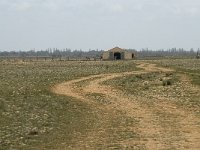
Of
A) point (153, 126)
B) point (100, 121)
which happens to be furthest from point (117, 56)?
point (153, 126)

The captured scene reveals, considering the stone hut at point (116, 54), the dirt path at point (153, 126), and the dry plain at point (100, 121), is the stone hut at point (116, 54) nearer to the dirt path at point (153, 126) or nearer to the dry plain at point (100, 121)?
the dry plain at point (100, 121)

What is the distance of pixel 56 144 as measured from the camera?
43.9 ft

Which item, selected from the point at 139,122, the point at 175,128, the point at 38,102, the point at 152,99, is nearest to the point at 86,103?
the point at 38,102

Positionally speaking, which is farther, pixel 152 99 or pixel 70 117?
pixel 152 99

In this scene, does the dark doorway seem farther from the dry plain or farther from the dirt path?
the dirt path

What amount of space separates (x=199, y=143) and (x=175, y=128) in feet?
9.31

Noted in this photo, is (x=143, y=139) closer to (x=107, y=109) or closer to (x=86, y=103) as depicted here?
(x=107, y=109)

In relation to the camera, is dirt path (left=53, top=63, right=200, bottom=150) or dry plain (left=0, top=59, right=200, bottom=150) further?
dry plain (left=0, top=59, right=200, bottom=150)

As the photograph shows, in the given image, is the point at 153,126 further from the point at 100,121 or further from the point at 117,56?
the point at 117,56

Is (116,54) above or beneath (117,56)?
above

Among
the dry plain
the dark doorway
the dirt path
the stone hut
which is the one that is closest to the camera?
the dirt path

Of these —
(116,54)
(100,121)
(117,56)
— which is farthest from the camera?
(117,56)

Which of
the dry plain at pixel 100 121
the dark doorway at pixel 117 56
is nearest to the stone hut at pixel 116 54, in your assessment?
the dark doorway at pixel 117 56

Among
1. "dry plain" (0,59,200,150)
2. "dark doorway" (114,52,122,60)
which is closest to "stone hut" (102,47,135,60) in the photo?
"dark doorway" (114,52,122,60)
